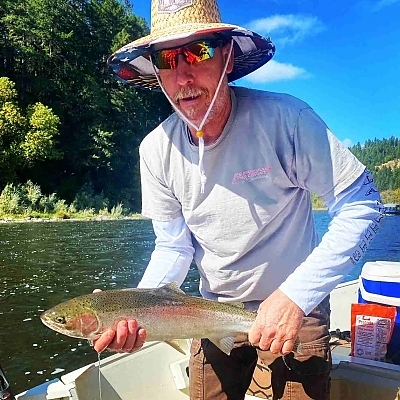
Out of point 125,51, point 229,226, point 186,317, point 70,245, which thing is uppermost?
point 125,51

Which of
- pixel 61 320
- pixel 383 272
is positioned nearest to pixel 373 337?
pixel 383 272

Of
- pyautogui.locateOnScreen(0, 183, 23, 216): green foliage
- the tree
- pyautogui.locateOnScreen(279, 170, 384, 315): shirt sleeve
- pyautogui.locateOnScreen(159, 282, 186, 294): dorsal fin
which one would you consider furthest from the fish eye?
the tree

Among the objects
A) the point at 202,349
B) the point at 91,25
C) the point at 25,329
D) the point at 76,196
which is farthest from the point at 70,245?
the point at 91,25

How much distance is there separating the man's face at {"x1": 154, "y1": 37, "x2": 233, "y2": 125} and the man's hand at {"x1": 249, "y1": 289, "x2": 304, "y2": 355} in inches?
29.8

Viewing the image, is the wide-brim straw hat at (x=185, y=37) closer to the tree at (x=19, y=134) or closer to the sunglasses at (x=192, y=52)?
the sunglasses at (x=192, y=52)

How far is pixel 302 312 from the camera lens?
2.00 metres

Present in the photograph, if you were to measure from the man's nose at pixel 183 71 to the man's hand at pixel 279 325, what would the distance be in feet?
2.87

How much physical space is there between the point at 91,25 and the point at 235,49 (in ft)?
154

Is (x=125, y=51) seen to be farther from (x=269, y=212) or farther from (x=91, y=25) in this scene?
(x=91, y=25)

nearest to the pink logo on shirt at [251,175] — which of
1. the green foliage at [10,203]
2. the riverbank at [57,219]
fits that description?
the riverbank at [57,219]

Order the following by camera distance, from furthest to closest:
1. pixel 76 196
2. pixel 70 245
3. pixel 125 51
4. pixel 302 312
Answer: pixel 76 196 < pixel 70 245 < pixel 125 51 < pixel 302 312

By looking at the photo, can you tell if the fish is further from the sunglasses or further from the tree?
the tree

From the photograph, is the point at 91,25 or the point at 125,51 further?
the point at 91,25

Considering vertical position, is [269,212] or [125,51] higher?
[125,51]
